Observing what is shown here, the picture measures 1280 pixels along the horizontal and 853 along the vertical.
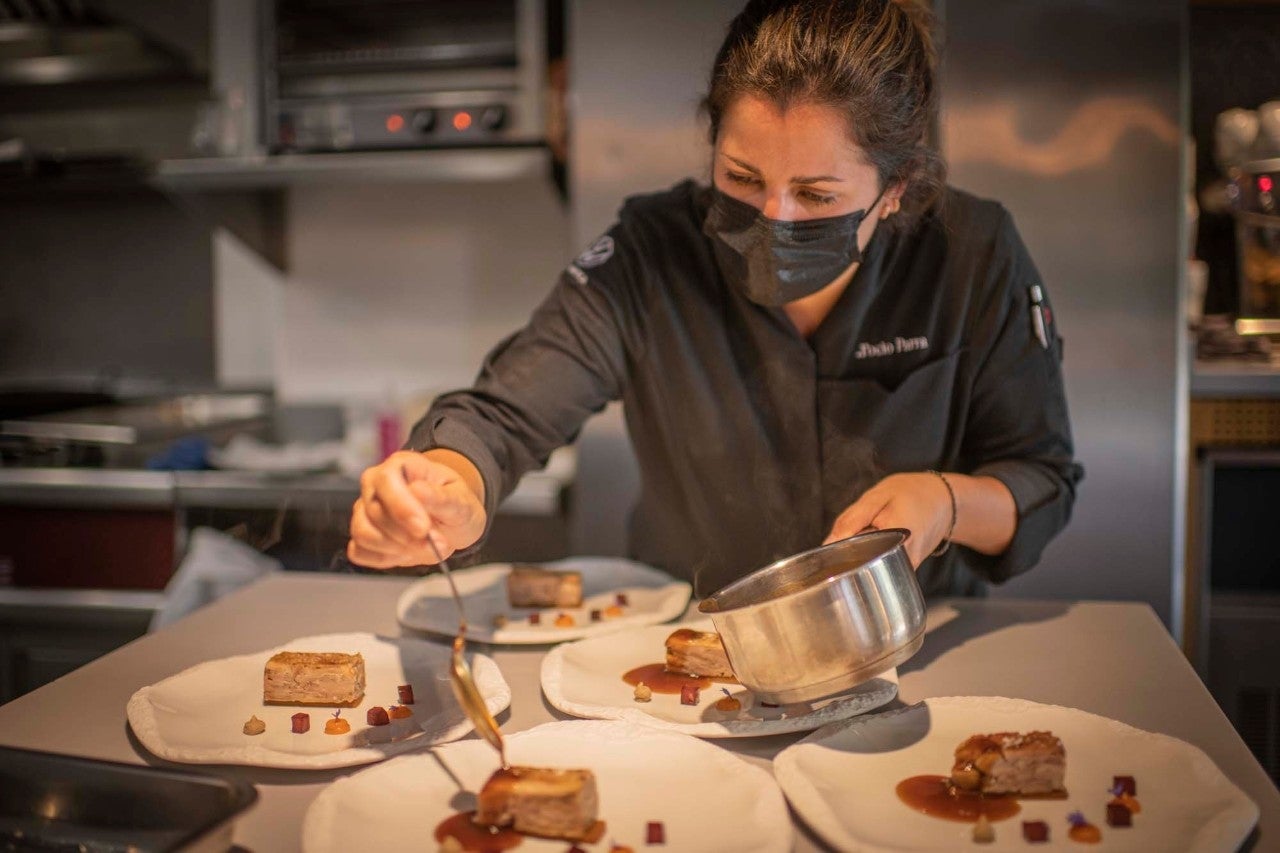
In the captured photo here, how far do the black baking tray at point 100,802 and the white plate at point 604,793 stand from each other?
0.33 feet

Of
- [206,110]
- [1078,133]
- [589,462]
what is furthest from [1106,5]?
[206,110]

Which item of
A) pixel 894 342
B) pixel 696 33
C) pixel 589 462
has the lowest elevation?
pixel 589 462

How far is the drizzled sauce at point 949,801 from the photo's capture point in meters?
1.15

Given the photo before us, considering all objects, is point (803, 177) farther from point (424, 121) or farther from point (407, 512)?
point (424, 121)

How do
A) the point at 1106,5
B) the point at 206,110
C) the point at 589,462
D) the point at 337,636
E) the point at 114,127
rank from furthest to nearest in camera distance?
the point at 114,127, the point at 206,110, the point at 589,462, the point at 1106,5, the point at 337,636

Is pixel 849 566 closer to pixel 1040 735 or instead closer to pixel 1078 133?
pixel 1040 735

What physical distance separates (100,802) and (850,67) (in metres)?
1.24

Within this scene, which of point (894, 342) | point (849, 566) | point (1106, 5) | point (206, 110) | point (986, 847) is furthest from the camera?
point (206, 110)

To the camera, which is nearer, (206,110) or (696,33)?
(696,33)

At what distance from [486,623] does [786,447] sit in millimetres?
575

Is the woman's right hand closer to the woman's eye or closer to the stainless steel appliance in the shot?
the woman's eye

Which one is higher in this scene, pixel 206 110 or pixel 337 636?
pixel 206 110

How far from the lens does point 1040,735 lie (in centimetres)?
120

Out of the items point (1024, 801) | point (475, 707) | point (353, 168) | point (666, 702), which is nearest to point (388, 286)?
point (353, 168)
